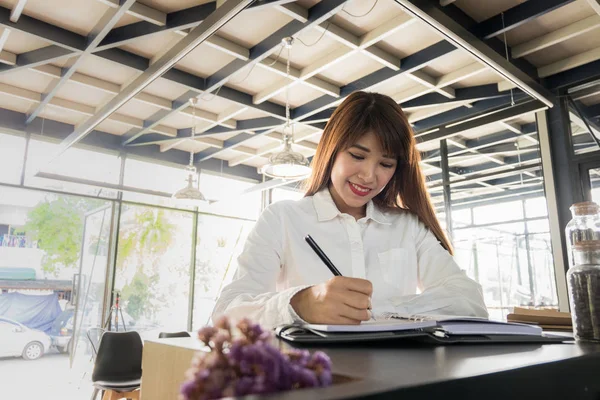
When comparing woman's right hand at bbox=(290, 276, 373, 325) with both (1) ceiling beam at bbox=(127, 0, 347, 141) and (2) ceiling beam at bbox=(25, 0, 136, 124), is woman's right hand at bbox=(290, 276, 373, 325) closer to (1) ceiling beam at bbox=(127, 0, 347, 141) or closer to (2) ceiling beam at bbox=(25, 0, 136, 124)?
(1) ceiling beam at bbox=(127, 0, 347, 141)

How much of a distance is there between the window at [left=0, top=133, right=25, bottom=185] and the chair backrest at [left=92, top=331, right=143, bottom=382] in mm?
2965

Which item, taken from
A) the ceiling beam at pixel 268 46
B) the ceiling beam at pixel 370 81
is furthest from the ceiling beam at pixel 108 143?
the ceiling beam at pixel 268 46

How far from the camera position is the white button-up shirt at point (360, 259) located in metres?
1.13

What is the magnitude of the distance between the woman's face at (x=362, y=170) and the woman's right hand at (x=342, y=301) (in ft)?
1.64

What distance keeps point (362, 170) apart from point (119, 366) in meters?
2.81

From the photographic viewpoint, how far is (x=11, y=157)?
5.40 m

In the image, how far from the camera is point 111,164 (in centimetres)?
618

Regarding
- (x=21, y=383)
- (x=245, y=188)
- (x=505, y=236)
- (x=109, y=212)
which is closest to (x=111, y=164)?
(x=109, y=212)

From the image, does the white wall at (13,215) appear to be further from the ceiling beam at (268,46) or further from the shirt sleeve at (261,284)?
the shirt sleeve at (261,284)

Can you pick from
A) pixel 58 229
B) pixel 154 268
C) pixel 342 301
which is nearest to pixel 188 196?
pixel 58 229

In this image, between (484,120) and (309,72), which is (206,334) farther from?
(484,120)

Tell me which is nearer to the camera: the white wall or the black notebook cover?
the black notebook cover

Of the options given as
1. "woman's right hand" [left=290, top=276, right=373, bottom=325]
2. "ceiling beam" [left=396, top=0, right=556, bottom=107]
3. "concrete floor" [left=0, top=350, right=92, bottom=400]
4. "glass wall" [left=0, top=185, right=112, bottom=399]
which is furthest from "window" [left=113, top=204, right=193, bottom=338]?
"woman's right hand" [left=290, top=276, right=373, bottom=325]

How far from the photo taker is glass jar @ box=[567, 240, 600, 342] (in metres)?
0.74
